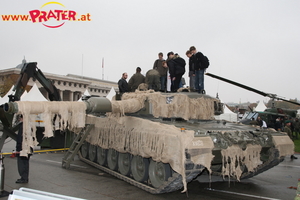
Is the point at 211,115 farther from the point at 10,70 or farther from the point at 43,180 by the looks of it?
the point at 10,70

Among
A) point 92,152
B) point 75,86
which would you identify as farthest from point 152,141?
point 75,86

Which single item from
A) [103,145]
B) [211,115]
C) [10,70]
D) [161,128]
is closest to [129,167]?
[103,145]

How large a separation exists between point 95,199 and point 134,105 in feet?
8.74

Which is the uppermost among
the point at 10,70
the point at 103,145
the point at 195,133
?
the point at 10,70

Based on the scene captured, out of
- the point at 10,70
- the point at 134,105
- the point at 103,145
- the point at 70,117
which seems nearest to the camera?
the point at 70,117

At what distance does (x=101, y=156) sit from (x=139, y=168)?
8.55ft

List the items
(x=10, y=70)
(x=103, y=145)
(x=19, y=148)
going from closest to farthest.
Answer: (x=19, y=148), (x=103, y=145), (x=10, y=70)

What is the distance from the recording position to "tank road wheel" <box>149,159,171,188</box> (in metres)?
6.80

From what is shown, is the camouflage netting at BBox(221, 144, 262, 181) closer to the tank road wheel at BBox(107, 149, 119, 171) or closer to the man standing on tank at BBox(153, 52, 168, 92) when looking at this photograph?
the tank road wheel at BBox(107, 149, 119, 171)

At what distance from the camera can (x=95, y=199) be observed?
6.63 m

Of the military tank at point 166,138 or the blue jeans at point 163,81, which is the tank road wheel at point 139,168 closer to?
the military tank at point 166,138

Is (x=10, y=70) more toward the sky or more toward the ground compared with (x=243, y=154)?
more toward the sky

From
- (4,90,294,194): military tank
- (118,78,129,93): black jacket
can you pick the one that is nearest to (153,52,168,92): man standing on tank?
(118,78,129,93): black jacket

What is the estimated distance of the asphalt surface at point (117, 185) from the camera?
7.11 m
